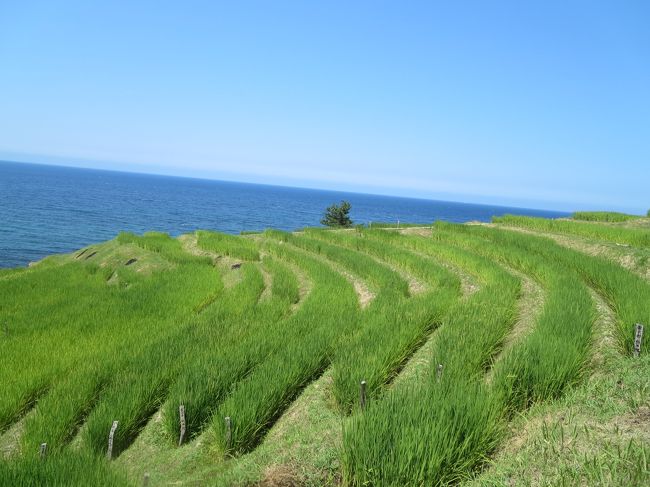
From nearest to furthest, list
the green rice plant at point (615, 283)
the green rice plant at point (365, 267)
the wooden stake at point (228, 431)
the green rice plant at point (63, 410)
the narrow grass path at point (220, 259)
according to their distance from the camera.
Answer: the wooden stake at point (228, 431) → the green rice plant at point (63, 410) → the green rice plant at point (615, 283) → the green rice plant at point (365, 267) → the narrow grass path at point (220, 259)

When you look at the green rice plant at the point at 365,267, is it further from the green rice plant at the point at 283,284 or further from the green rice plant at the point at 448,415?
the green rice plant at the point at 448,415

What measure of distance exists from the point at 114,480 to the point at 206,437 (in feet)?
5.79

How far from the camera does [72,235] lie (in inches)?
1729

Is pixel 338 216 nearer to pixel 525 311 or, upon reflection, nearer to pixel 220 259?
pixel 220 259

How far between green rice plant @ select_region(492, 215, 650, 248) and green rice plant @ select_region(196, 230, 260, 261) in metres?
12.6

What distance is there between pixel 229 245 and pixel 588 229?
49.4 ft

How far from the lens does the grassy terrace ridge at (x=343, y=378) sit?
3.92 meters

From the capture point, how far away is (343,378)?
6121 millimetres

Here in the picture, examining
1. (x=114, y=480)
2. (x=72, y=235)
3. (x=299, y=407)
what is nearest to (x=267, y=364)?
(x=299, y=407)

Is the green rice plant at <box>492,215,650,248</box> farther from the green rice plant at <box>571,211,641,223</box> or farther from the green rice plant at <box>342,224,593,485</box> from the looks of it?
the green rice plant at <box>342,224,593,485</box>

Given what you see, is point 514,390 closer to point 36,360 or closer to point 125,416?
point 125,416

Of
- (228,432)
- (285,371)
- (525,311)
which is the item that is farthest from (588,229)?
(228,432)

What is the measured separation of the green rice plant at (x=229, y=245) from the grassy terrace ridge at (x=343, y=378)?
449cm

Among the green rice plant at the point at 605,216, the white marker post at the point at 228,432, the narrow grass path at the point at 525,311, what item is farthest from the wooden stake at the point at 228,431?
the green rice plant at the point at 605,216
